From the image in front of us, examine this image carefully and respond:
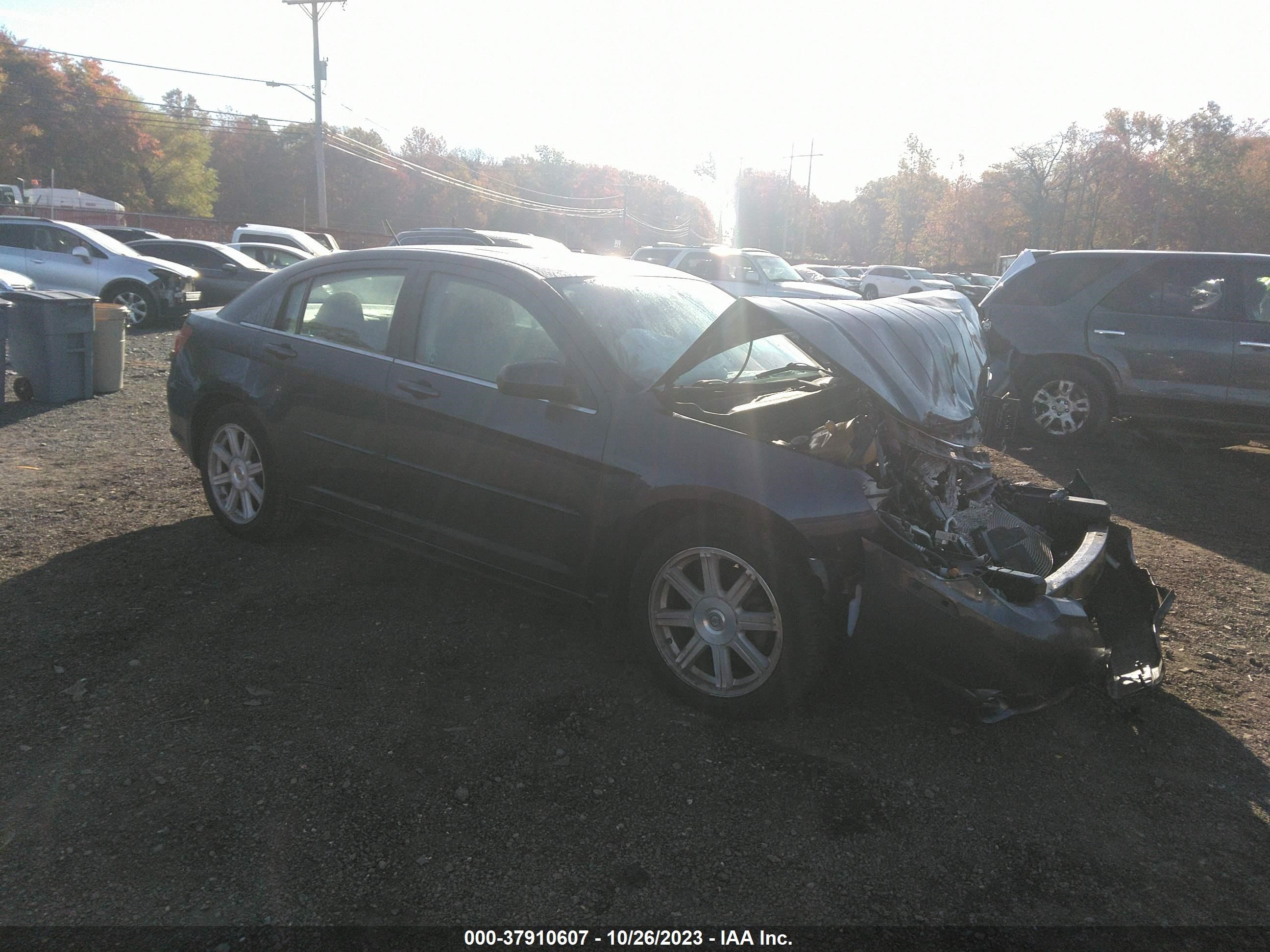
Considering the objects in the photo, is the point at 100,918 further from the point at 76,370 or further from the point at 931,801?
the point at 76,370

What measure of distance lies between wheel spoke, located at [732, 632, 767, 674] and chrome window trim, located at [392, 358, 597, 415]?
1.09 meters

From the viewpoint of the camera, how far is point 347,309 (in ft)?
15.4

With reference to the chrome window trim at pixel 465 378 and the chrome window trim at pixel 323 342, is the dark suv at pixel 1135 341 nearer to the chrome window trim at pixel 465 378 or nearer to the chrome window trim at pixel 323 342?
the chrome window trim at pixel 465 378

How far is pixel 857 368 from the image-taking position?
3449 millimetres

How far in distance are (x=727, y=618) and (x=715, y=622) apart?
0.06m

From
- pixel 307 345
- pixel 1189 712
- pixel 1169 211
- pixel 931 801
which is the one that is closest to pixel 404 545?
pixel 307 345

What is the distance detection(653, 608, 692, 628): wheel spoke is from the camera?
350 cm

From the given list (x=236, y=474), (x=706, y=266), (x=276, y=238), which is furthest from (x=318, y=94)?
(x=236, y=474)

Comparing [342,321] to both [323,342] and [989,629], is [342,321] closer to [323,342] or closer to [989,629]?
[323,342]

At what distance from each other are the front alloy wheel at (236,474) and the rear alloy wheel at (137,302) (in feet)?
38.6

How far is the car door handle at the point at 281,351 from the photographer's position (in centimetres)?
480

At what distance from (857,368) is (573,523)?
129cm

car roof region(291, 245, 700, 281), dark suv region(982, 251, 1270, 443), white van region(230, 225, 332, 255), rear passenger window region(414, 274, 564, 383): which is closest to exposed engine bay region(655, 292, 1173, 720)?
rear passenger window region(414, 274, 564, 383)

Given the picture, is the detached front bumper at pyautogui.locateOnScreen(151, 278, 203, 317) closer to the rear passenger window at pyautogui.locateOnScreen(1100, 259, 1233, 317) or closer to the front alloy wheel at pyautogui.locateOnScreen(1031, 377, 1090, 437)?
the front alloy wheel at pyautogui.locateOnScreen(1031, 377, 1090, 437)
